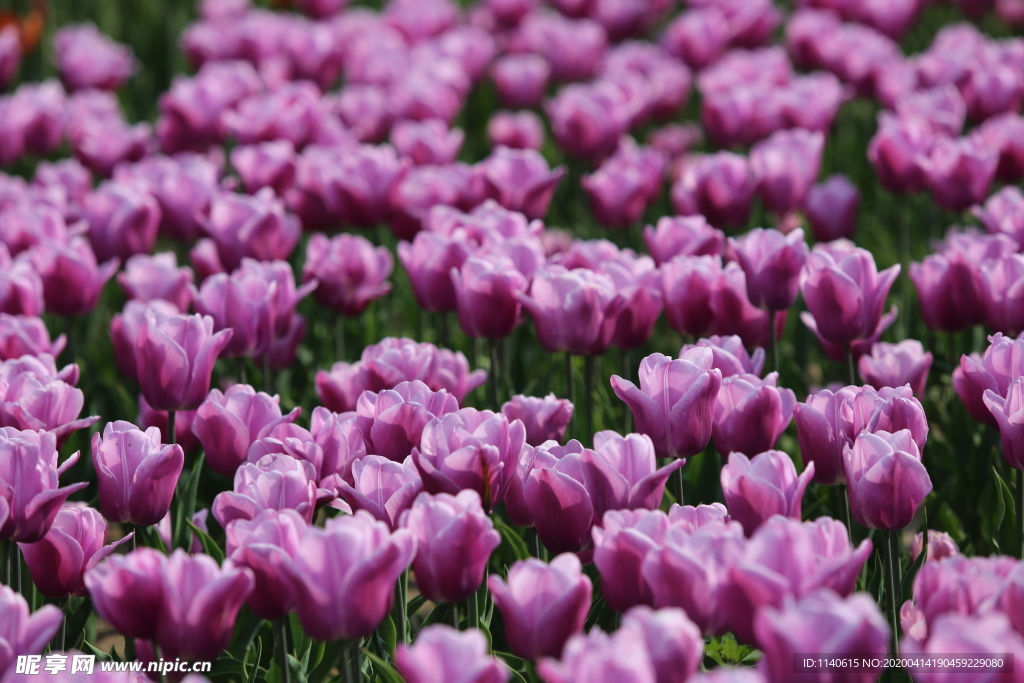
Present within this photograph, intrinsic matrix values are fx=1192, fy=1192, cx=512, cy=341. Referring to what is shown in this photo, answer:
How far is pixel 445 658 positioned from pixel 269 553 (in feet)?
1.37

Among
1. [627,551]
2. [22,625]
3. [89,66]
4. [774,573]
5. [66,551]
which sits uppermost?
[774,573]

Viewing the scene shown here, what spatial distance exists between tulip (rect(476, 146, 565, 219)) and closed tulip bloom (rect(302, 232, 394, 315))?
1.94 ft

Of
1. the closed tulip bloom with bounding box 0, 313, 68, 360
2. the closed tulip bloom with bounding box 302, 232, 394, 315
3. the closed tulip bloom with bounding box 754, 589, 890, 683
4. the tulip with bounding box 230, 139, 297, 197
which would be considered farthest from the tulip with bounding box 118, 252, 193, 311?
the closed tulip bloom with bounding box 754, 589, 890, 683

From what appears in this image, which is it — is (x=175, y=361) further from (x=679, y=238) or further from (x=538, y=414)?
(x=679, y=238)

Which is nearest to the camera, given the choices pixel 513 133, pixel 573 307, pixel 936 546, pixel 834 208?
pixel 936 546

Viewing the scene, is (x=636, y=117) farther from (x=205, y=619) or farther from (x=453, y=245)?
(x=205, y=619)

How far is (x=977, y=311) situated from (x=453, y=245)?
1.35m

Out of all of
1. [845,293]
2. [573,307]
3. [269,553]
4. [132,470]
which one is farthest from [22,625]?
[845,293]

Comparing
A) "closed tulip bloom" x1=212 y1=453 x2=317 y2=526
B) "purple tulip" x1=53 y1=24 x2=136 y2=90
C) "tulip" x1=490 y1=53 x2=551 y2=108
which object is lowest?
"purple tulip" x1=53 y1=24 x2=136 y2=90

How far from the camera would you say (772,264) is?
2.88 meters

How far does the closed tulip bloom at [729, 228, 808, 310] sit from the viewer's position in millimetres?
2877

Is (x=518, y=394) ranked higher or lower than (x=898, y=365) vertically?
lower

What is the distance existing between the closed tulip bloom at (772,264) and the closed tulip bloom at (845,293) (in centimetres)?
9

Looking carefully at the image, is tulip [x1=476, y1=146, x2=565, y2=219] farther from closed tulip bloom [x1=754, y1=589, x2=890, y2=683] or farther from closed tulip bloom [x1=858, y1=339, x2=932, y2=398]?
closed tulip bloom [x1=754, y1=589, x2=890, y2=683]
